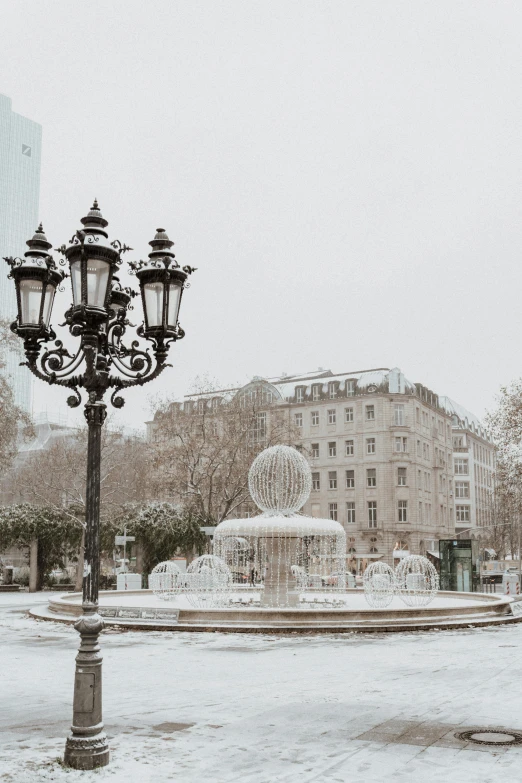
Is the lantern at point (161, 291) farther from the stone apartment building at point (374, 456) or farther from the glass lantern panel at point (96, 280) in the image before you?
the stone apartment building at point (374, 456)

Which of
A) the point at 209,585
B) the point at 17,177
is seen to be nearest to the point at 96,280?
the point at 209,585

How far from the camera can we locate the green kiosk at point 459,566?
99.2ft

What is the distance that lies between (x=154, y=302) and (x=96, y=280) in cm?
65

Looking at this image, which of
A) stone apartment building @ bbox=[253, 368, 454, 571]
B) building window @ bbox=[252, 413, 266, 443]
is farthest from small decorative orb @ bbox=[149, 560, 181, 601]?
stone apartment building @ bbox=[253, 368, 454, 571]

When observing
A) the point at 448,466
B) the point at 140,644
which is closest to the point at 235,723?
the point at 140,644

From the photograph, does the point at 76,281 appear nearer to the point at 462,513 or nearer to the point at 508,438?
the point at 508,438

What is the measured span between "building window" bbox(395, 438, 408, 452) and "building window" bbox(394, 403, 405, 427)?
1.37 m

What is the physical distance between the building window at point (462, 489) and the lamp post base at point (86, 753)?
A: 86619 mm

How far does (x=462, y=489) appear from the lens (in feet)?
296

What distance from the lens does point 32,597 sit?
32.7m

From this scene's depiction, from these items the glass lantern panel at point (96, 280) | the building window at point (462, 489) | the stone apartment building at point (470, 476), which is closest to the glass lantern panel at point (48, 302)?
the glass lantern panel at point (96, 280)

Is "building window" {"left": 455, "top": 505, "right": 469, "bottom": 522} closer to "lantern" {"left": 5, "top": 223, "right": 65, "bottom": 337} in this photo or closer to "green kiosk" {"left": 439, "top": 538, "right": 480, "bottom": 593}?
"green kiosk" {"left": 439, "top": 538, "right": 480, "bottom": 593}

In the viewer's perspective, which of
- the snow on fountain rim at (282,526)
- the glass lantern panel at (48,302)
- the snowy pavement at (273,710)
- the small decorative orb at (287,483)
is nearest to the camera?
the snowy pavement at (273,710)

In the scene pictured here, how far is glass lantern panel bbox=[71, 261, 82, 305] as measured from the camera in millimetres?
7128
